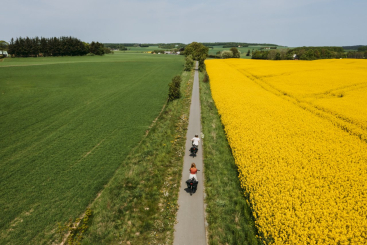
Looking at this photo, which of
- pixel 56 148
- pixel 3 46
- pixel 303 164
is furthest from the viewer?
pixel 3 46

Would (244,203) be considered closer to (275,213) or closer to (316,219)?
(275,213)

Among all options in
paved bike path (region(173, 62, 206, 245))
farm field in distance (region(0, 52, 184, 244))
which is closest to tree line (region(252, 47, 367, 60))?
farm field in distance (region(0, 52, 184, 244))

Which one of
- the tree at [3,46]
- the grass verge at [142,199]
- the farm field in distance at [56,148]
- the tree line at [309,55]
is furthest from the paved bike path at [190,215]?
the tree at [3,46]

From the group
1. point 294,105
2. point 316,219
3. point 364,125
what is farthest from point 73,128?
point 364,125

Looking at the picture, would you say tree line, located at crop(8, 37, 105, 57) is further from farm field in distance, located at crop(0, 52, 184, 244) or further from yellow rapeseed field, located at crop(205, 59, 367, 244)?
yellow rapeseed field, located at crop(205, 59, 367, 244)

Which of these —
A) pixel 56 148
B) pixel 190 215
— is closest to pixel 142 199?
pixel 190 215

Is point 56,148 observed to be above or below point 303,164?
below

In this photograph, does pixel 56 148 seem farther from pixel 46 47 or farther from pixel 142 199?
pixel 46 47
